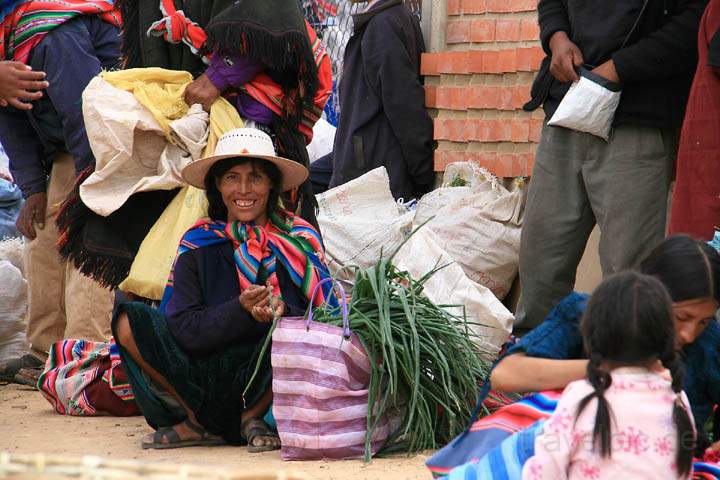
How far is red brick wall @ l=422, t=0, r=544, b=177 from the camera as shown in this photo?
22.0ft

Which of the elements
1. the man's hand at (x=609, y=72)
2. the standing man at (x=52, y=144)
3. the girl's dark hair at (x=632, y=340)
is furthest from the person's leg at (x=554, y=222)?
the girl's dark hair at (x=632, y=340)

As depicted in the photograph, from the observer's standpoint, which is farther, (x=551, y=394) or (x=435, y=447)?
(x=435, y=447)

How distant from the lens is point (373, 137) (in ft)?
24.1

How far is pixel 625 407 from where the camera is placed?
104 inches

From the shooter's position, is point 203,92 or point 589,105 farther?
point 203,92

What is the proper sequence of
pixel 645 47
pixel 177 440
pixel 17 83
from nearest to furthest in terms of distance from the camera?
pixel 177 440
pixel 645 47
pixel 17 83

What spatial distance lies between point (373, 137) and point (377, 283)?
117 inches

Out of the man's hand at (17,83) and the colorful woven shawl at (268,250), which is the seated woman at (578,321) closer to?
the colorful woven shawl at (268,250)

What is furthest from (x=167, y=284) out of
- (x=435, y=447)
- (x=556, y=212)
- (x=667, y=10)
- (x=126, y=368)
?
(x=667, y=10)

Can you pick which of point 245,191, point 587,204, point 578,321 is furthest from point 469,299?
point 578,321

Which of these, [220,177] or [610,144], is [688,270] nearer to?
[610,144]

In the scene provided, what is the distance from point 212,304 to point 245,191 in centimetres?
45

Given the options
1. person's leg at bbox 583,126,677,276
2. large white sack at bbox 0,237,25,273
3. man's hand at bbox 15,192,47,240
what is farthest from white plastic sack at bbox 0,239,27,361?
person's leg at bbox 583,126,677,276

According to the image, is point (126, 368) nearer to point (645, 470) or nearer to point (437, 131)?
point (645, 470)
